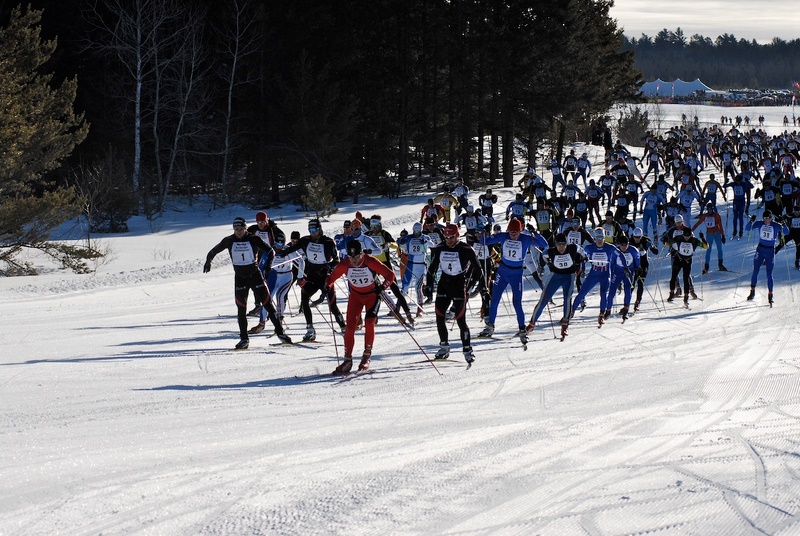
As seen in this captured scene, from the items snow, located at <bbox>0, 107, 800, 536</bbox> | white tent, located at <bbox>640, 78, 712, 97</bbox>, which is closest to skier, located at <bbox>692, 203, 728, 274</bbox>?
snow, located at <bbox>0, 107, 800, 536</bbox>

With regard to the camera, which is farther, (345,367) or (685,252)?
(685,252)

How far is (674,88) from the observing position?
422 feet

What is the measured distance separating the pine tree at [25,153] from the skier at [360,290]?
502 inches

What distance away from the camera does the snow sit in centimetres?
652

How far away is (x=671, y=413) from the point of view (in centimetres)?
949

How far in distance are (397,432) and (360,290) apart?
315 centimetres

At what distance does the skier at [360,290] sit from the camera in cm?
1124

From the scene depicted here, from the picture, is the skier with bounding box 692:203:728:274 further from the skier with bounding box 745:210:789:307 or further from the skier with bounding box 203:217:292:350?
the skier with bounding box 203:217:292:350

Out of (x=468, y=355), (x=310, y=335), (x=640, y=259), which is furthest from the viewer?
(x=640, y=259)

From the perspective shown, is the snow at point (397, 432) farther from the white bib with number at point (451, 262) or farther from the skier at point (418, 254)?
the skier at point (418, 254)

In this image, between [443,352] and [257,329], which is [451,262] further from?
[257,329]

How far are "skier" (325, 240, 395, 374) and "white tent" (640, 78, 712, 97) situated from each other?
351 ft

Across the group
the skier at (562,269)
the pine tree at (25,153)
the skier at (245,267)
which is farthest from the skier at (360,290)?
the pine tree at (25,153)

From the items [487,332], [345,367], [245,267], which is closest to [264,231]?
[245,267]
